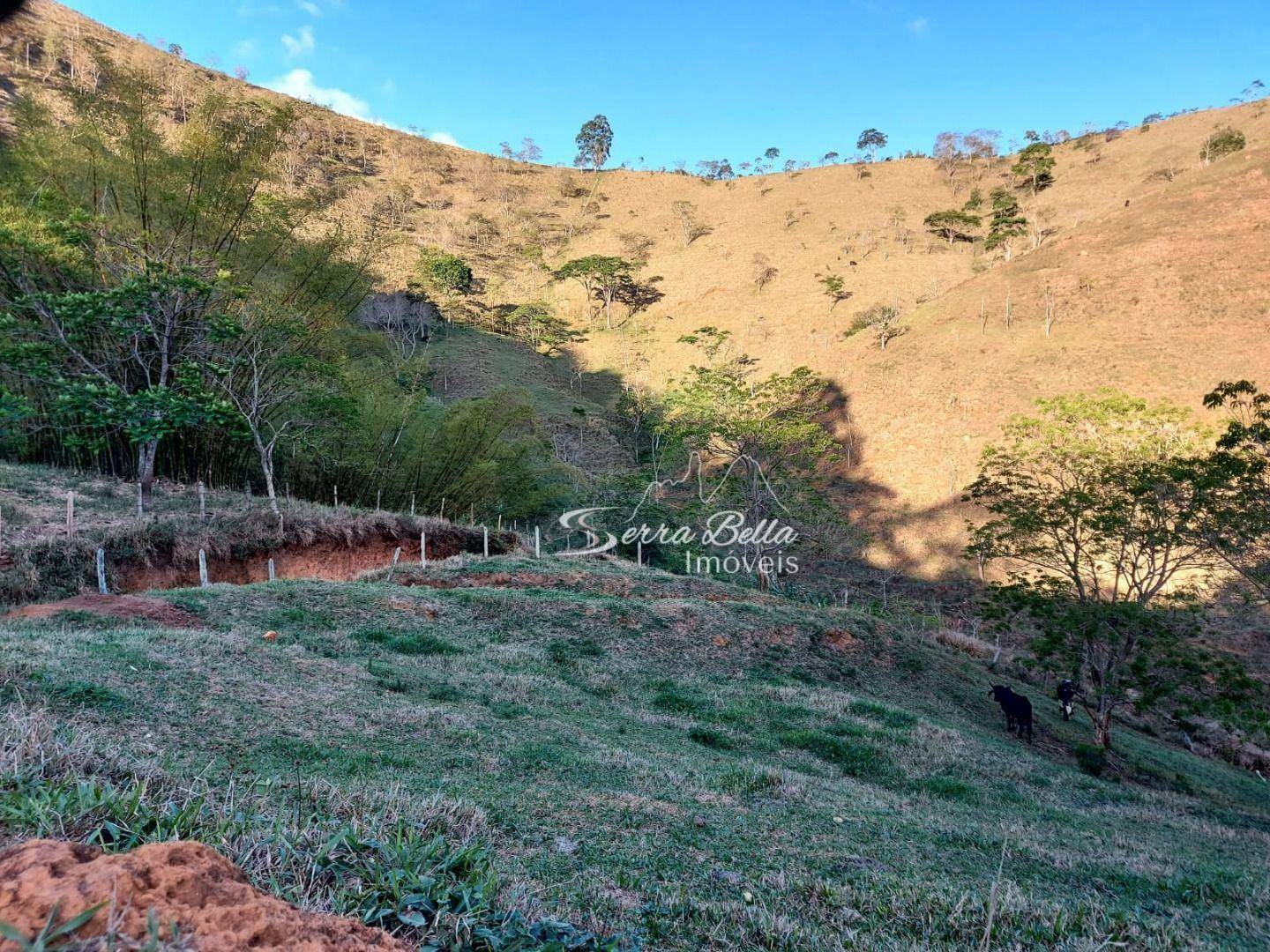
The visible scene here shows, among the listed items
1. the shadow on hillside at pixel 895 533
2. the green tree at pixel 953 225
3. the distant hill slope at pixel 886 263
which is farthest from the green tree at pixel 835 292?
the shadow on hillside at pixel 895 533

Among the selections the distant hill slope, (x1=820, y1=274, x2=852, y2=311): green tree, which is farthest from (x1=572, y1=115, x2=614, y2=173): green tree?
(x1=820, y1=274, x2=852, y2=311): green tree

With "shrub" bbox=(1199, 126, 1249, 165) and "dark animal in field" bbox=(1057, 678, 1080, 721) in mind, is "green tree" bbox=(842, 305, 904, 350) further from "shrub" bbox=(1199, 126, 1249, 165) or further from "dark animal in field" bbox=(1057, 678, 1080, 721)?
"shrub" bbox=(1199, 126, 1249, 165)

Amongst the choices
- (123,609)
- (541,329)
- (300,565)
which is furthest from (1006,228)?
(123,609)

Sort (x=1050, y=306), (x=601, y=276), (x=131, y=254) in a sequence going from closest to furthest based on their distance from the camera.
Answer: (x=131, y=254) → (x=1050, y=306) → (x=601, y=276)

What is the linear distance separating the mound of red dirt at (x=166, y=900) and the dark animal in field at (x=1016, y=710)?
13.0 m

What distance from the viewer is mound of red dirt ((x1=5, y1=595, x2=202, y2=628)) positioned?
7.48 m

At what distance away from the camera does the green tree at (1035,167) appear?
6638cm

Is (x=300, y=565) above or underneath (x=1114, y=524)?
underneath

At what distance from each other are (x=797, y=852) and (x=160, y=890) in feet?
11.6

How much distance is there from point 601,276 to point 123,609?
60.8m

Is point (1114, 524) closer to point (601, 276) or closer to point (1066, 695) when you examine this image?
point (1066, 695)

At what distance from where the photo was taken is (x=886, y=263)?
58.8 m

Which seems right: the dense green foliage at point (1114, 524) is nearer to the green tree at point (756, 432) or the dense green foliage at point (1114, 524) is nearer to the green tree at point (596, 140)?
the green tree at point (756, 432)

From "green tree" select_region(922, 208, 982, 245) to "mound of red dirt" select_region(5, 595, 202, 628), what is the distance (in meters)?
71.2
